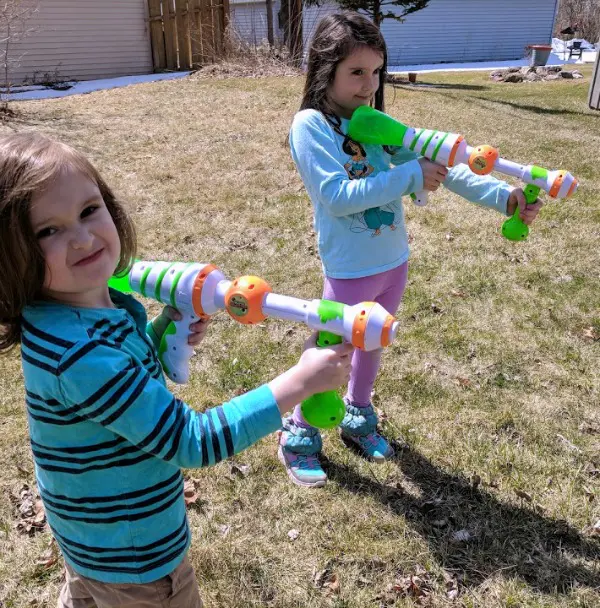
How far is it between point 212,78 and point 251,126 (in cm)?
462

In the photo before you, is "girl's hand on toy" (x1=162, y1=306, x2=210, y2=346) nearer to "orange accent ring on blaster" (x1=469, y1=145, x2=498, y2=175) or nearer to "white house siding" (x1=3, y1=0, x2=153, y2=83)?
"orange accent ring on blaster" (x1=469, y1=145, x2=498, y2=175)

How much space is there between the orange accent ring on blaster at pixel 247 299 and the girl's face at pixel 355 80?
3.92 feet

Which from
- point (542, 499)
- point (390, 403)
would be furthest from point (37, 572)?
point (542, 499)

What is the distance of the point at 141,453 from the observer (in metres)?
1.49

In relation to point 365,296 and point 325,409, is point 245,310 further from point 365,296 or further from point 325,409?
point 365,296

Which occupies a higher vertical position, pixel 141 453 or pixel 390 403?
pixel 141 453

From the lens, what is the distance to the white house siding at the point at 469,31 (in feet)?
82.2

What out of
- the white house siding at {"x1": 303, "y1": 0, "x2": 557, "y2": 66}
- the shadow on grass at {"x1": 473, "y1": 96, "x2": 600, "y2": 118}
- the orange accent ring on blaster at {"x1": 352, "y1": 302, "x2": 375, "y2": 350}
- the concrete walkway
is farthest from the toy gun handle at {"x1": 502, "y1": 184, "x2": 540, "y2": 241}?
the white house siding at {"x1": 303, "y1": 0, "x2": 557, "y2": 66}

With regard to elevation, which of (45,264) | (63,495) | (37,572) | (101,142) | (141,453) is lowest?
(37,572)

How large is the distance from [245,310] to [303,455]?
64.8 inches

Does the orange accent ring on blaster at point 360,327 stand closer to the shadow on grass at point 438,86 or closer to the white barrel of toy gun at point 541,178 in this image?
the white barrel of toy gun at point 541,178

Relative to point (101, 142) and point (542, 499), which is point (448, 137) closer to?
point (542, 499)

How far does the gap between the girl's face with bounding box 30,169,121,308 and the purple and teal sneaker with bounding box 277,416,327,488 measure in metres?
1.80

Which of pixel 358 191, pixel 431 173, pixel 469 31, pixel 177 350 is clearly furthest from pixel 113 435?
pixel 469 31
